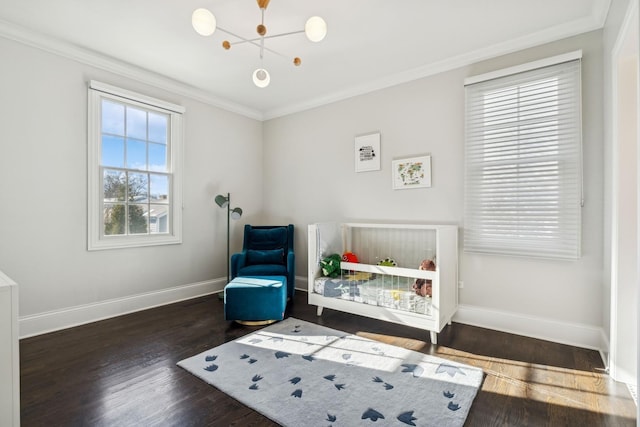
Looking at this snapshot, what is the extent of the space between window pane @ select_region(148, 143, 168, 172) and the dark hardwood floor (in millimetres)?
1650

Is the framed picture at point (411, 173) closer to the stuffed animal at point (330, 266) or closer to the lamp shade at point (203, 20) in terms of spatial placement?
the stuffed animal at point (330, 266)

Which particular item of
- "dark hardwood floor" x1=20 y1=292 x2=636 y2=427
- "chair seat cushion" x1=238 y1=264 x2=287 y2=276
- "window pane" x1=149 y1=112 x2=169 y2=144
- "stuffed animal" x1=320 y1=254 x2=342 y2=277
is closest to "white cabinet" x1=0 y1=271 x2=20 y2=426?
"dark hardwood floor" x1=20 y1=292 x2=636 y2=427

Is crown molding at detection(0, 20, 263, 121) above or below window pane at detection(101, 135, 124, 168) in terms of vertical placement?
above

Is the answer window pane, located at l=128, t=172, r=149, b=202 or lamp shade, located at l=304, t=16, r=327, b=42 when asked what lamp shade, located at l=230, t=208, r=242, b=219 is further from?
lamp shade, located at l=304, t=16, r=327, b=42

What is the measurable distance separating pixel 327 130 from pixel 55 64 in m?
2.76

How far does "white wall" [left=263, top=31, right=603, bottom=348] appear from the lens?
246cm

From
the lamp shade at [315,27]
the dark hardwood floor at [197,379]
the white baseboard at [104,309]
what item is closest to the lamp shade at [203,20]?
the lamp shade at [315,27]

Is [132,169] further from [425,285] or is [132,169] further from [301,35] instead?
[425,285]

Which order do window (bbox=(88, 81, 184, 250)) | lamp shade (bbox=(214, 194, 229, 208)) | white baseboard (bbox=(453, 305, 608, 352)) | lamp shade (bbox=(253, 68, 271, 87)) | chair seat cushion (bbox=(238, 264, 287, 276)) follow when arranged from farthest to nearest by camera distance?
1. lamp shade (bbox=(214, 194, 229, 208))
2. chair seat cushion (bbox=(238, 264, 287, 276))
3. window (bbox=(88, 81, 184, 250))
4. white baseboard (bbox=(453, 305, 608, 352))
5. lamp shade (bbox=(253, 68, 271, 87))

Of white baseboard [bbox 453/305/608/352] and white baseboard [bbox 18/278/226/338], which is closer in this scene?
white baseboard [bbox 453/305/608/352]

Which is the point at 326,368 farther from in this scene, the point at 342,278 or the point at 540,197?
the point at 540,197

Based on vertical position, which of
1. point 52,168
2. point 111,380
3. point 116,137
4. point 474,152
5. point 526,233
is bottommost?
point 111,380

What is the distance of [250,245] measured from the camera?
404 cm

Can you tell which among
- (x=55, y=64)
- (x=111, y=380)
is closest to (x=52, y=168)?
(x=55, y=64)
